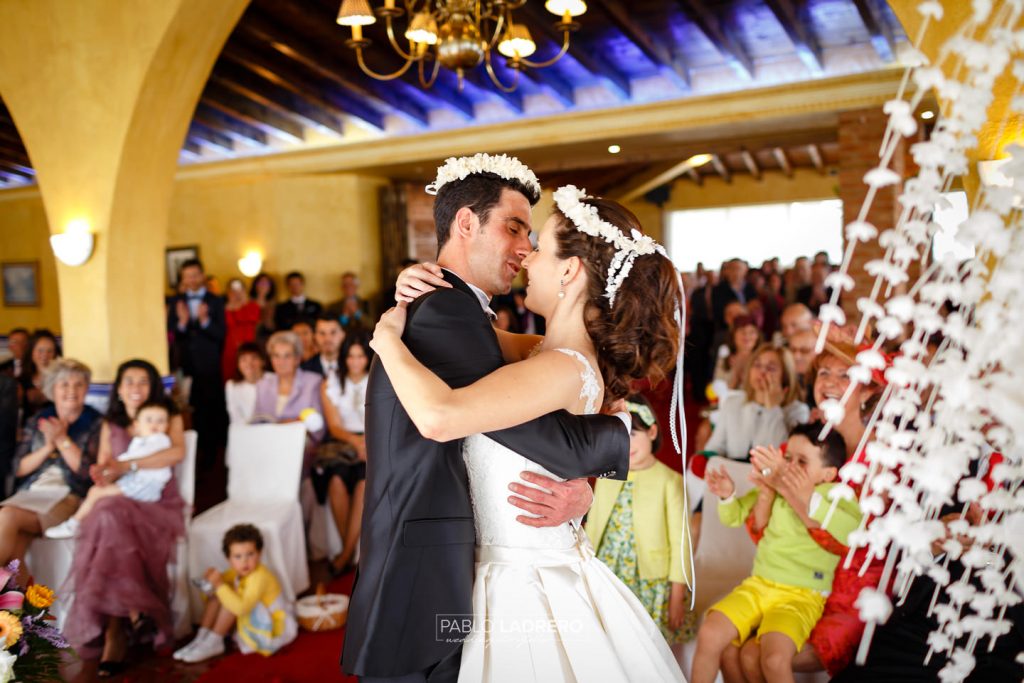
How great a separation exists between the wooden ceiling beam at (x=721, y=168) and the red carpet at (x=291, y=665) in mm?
12971

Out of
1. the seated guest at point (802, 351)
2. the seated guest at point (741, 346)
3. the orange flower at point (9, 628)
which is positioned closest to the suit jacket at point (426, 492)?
the orange flower at point (9, 628)

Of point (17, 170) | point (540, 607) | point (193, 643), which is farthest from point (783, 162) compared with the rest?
point (540, 607)

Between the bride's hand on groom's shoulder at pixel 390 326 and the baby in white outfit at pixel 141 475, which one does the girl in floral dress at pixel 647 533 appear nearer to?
the bride's hand on groom's shoulder at pixel 390 326

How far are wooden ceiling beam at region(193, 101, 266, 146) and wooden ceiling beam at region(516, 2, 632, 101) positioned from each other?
369cm

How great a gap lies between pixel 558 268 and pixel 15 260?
13359 mm

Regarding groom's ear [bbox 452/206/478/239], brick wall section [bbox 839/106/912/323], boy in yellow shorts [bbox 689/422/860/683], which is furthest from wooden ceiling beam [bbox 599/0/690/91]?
groom's ear [bbox 452/206/478/239]

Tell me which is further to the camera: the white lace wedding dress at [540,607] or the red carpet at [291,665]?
the red carpet at [291,665]

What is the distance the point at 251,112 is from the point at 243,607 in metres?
6.09

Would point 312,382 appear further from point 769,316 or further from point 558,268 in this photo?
point 769,316

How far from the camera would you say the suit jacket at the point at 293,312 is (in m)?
→ 8.79

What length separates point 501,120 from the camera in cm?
811

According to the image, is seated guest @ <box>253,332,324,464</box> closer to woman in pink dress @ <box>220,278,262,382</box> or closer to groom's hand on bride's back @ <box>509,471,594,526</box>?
woman in pink dress @ <box>220,278,262,382</box>

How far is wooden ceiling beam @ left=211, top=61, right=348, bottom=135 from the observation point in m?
7.35

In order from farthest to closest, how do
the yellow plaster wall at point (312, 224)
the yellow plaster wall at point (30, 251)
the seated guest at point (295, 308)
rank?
the yellow plaster wall at point (30, 251) → the yellow plaster wall at point (312, 224) → the seated guest at point (295, 308)
